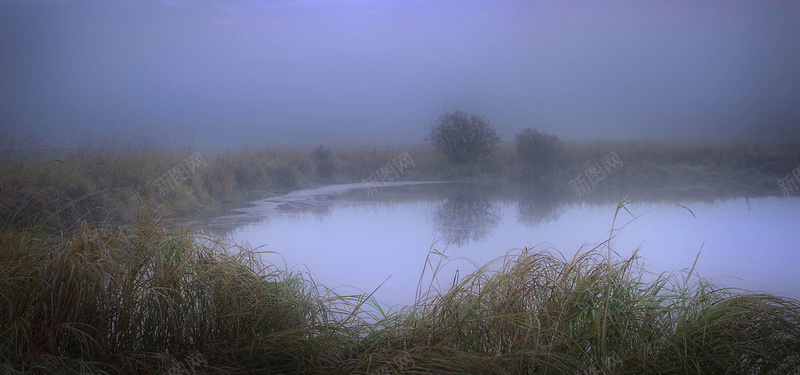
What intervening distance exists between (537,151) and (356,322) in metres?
5.16

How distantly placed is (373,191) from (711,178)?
436 centimetres

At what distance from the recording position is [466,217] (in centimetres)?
566

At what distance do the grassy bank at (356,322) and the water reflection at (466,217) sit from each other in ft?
6.24

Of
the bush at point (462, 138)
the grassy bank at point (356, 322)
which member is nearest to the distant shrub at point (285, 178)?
the bush at point (462, 138)

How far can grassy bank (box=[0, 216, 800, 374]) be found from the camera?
2.10 meters

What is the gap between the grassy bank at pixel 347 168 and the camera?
570cm

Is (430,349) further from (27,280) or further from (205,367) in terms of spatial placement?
(27,280)

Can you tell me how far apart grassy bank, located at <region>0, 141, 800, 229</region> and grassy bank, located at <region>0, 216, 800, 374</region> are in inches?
126

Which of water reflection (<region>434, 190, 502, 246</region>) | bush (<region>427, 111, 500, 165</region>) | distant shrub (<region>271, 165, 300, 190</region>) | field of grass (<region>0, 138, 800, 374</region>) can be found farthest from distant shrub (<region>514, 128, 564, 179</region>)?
field of grass (<region>0, 138, 800, 374</region>)

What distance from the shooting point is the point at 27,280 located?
7.41ft

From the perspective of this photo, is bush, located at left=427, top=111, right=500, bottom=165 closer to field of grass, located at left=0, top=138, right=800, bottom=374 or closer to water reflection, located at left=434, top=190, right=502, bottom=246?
water reflection, located at left=434, top=190, right=502, bottom=246

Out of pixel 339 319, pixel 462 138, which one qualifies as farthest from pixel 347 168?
pixel 339 319

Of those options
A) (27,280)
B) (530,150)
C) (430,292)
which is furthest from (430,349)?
(530,150)

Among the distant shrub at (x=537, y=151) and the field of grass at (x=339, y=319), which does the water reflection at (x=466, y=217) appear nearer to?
the distant shrub at (x=537, y=151)
